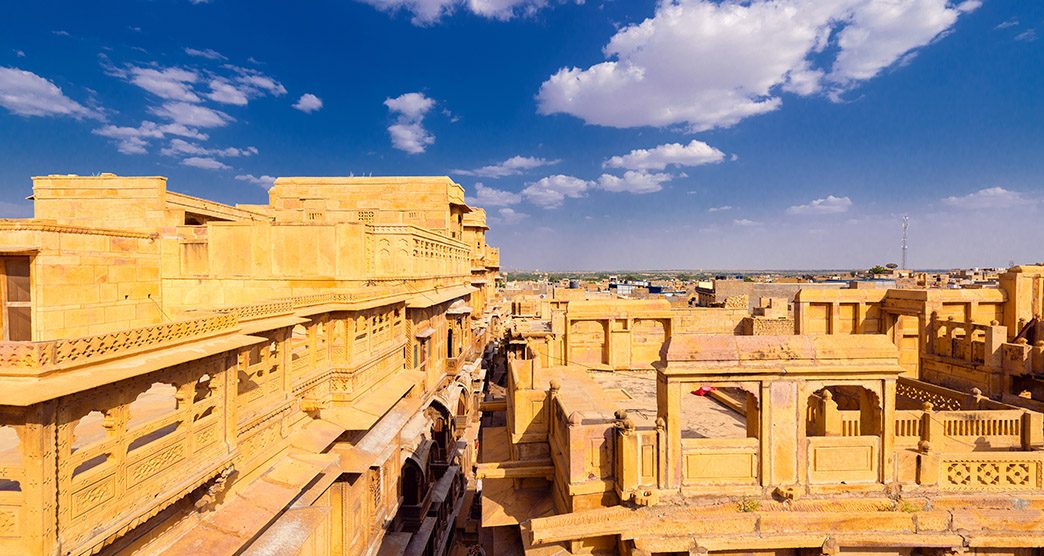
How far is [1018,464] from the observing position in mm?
6906

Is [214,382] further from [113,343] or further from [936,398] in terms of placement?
[936,398]

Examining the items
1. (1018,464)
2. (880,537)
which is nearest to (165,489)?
(880,537)

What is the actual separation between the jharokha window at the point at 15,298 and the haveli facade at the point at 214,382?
0.10 feet

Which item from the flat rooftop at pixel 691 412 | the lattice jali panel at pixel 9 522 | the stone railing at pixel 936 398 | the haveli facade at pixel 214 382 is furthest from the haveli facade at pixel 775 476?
the lattice jali panel at pixel 9 522

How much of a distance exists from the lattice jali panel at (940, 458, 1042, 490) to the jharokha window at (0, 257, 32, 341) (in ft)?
60.5

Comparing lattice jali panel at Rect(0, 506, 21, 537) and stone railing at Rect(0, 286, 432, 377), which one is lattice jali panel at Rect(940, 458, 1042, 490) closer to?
stone railing at Rect(0, 286, 432, 377)

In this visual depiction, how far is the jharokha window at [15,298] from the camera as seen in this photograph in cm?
967

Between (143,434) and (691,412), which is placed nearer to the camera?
(143,434)

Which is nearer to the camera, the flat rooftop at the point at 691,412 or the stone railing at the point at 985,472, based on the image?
the stone railing at the point at 985,472

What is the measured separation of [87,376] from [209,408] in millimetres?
2174

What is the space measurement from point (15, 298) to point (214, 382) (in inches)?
327

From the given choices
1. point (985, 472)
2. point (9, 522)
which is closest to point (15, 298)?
point (9, 522)

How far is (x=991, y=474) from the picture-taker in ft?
22.5

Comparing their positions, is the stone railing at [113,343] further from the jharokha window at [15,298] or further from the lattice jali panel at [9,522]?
the jharokha window at [15,298]
